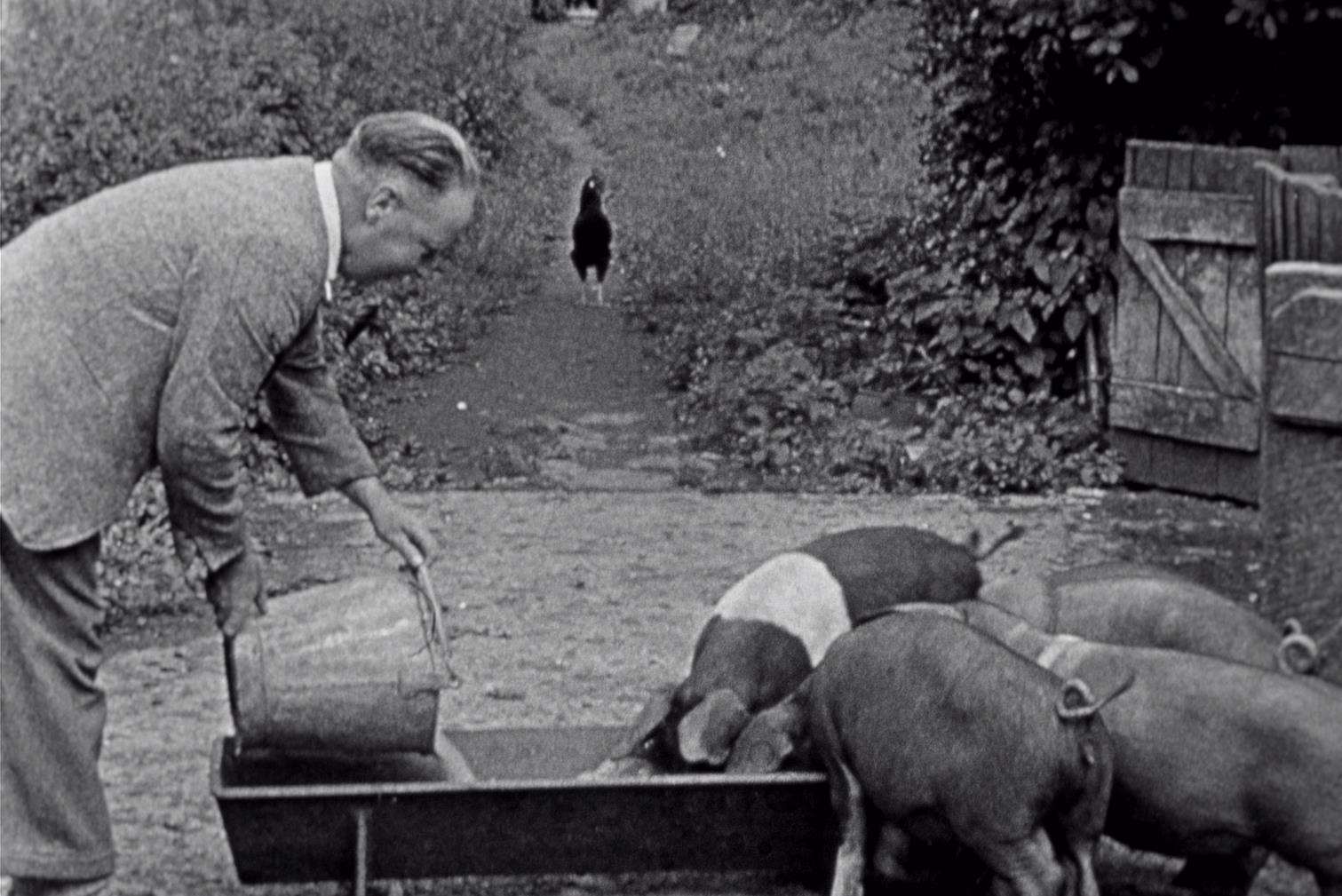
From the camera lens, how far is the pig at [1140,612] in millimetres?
6078

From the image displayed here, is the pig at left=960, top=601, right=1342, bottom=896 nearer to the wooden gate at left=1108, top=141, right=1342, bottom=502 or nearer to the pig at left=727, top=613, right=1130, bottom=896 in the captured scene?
the pig at left=727, top=613, right=1130, bottom=896

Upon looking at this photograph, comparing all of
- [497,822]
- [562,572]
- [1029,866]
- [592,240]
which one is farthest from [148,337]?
[592,240]

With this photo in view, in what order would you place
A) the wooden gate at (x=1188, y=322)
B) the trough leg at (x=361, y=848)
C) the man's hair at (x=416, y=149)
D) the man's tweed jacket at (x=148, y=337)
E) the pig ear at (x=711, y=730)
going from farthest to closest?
1. the wooden gate at (x=1188, y=322)
2. the pig ear at (x=711, y=730)
3. the trough leg at (x=361, y=848)
4. the man's hair at (x=416, y=149)
5. the man's tweed jacket at (x=148, y=337)

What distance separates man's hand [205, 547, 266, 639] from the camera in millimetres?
5500

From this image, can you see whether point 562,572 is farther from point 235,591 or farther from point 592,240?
point 592,240

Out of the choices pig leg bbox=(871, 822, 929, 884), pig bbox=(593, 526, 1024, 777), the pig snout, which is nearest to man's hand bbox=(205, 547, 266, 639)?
pig bbox=(593, 526, 1024, 777)

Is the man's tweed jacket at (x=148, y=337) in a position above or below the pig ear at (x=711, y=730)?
above

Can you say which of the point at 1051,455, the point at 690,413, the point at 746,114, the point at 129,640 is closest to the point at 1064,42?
the point at 1051,455

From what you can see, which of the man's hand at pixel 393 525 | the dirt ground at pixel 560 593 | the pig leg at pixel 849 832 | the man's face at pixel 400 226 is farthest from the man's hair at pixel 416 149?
the pig leg at pixel 849 832

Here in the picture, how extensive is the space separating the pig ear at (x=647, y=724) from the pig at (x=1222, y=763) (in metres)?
1.00

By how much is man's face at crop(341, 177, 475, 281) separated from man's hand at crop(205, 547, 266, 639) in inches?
26.5

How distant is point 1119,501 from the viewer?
10227 mm

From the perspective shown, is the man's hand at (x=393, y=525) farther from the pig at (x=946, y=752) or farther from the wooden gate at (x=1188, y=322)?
the wooden gate at (x=1188, y=322)

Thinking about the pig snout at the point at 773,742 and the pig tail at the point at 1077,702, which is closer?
the pig tail at the point at 1077,702
